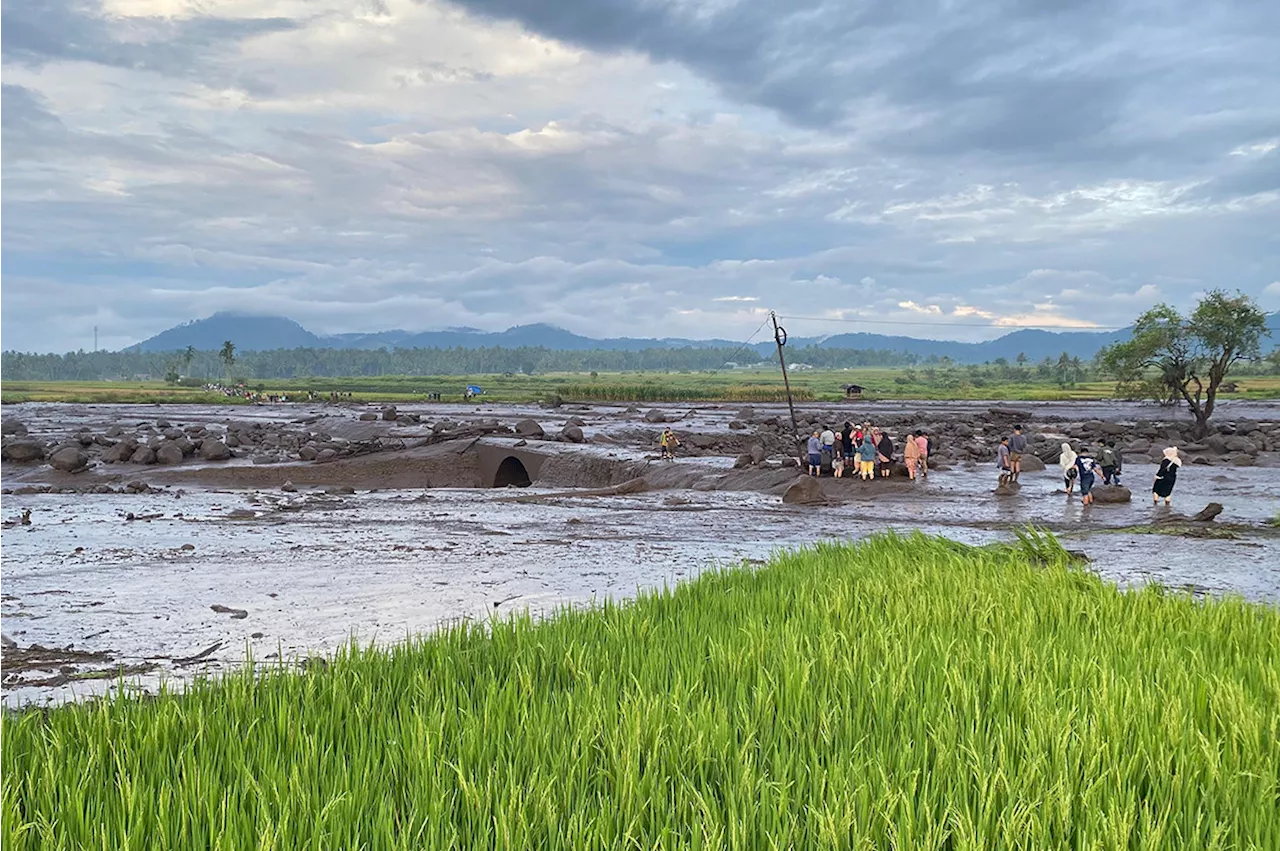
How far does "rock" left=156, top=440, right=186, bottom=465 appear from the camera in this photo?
31469mm

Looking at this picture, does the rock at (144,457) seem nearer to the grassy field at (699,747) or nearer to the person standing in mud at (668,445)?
the person standing in mud at (668,445)

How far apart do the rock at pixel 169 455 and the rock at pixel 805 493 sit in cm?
2090

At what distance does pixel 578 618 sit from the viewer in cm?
789

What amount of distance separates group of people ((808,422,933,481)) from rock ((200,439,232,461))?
20.1m

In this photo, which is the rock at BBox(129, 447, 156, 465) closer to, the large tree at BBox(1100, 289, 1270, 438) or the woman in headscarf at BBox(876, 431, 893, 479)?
the woman in headscarf at BBox(876, 431, 893, 479)

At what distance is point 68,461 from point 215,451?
4452 millimetres

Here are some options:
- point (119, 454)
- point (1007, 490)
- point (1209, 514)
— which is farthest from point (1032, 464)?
point (119, 454)

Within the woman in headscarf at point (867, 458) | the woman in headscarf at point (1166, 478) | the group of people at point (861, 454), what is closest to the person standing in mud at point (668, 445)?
the group of people at point (861, 454)

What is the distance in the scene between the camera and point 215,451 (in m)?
32.4

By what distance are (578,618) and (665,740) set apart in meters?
3.29

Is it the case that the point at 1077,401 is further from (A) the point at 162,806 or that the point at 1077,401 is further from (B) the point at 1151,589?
(A) the point at 162,806

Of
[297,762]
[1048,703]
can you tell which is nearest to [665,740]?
[297,762]

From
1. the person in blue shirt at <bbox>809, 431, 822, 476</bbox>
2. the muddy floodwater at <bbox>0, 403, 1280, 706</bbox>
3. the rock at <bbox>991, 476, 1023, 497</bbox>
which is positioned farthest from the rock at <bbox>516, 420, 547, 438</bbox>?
the rock at <bbox>991, 476, 1023, 497</bbox>

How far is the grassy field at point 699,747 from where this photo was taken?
12.3 feet
